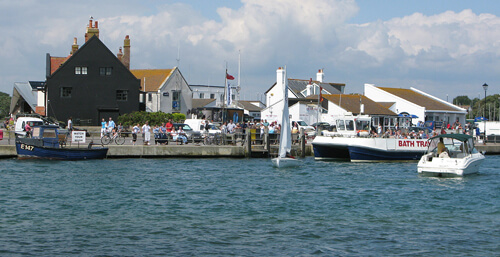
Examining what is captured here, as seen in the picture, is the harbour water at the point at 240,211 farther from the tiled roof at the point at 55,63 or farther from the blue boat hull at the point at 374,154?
the tiled roof at the point at 55,63

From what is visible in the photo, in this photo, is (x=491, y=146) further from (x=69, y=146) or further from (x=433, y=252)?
(x=433, y=252)

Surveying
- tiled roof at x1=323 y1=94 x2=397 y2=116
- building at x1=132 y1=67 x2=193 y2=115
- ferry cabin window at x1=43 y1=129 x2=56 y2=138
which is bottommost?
ferry cabin window at x1=43 y1=129 x2=56 y2=138

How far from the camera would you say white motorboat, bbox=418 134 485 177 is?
32.2 meters

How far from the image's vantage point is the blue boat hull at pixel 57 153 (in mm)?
37531

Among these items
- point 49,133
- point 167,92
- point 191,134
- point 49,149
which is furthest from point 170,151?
point 167,92

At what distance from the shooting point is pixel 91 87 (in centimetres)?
6631

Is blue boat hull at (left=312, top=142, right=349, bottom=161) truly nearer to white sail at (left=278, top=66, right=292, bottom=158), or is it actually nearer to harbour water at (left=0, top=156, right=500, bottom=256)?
harbour water at (left=0, top=156, right=500, bottom=256)

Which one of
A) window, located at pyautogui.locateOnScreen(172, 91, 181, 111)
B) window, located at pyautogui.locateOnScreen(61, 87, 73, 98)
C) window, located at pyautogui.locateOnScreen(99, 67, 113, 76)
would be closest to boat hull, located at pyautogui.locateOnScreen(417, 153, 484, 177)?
window, located at pyautogui.locateOnScreen(99, 67, 113, 76)

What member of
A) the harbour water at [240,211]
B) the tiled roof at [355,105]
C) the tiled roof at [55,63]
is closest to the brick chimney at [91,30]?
the tiled roof at [55,63]

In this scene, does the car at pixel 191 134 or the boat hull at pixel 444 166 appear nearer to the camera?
the boat hull at pixel 444 166

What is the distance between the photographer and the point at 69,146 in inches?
1598

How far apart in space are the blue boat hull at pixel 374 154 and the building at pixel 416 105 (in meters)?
35.3

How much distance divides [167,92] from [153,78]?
406cm

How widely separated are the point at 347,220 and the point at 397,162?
21.3 metres
